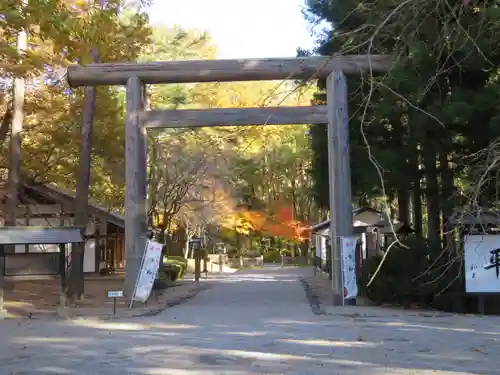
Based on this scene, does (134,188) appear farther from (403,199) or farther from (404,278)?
(403,199)

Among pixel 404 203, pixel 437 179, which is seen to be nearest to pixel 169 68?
pixel 437 179

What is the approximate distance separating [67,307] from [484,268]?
10.6m

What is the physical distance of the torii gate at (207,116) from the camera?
17625 mm

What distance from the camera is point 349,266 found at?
17.2 m

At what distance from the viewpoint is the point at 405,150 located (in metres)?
18.1

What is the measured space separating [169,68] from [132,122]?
181 cm

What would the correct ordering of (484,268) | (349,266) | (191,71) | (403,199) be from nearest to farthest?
1. (484,268)
2. (349,266)
3. (191,71)
4. (403,199)

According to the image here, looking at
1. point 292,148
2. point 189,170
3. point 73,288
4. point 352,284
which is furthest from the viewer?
point 292,148

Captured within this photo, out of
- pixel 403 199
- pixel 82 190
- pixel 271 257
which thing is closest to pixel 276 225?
pixel 271 257

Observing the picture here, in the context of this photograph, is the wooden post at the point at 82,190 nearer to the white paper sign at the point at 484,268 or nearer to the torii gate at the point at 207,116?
the torii gate at the point at 207,116

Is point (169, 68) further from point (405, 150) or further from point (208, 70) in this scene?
point (405, 150)

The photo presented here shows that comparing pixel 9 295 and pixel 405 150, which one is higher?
pixel 405 150

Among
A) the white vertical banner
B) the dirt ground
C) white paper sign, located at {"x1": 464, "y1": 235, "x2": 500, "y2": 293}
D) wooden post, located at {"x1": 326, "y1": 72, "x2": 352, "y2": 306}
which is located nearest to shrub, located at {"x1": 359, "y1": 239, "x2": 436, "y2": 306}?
the white vertical banner

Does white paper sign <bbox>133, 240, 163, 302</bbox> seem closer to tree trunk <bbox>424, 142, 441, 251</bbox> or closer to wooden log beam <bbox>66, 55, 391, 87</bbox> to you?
wooden log beam <bbox>66, 55, 391, 87</bbox>
